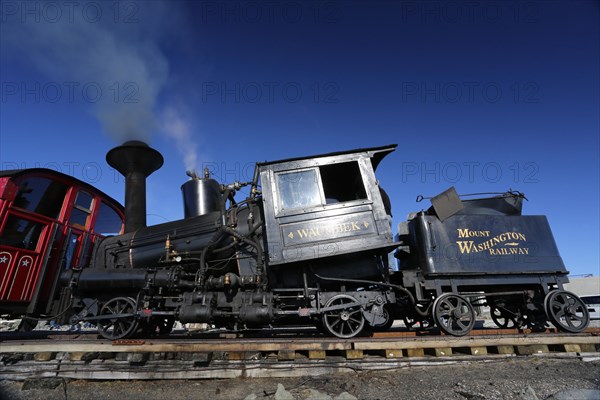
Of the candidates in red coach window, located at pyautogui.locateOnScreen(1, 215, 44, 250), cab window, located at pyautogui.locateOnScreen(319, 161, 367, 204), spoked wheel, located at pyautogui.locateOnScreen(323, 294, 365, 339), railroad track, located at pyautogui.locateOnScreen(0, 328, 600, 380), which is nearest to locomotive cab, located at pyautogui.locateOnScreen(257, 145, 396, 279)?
cab window, located at pyautogui.locateOnScreen(319, 161, 367, 204)

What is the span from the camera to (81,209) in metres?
6.46

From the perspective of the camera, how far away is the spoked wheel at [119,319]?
5.17 m

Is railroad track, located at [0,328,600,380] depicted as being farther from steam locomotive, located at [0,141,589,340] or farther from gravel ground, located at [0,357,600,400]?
steam locomotive, located at [0,141,589,340]

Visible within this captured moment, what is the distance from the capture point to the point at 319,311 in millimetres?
4770

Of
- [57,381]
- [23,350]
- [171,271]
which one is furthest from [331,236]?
[23,350]

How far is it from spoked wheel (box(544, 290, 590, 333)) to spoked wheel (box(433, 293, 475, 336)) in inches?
51.7

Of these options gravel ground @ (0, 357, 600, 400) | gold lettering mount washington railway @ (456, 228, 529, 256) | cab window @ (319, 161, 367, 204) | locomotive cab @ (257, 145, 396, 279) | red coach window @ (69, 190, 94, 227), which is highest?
red coach window @ (69, 190, 94, 227)

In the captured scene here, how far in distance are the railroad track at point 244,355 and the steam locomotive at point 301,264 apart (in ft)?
1.91

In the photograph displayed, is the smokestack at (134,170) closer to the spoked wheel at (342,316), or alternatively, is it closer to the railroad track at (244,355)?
the railroad track at (244,355)

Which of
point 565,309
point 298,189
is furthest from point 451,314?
point 298,189

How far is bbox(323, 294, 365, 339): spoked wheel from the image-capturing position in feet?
15.8

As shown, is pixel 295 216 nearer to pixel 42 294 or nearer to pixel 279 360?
pixel 279 360

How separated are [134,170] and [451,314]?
6.72 meters

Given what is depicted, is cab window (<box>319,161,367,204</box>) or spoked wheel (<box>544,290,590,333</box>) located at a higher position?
cab window (<box>319,161,367,204</box>)
